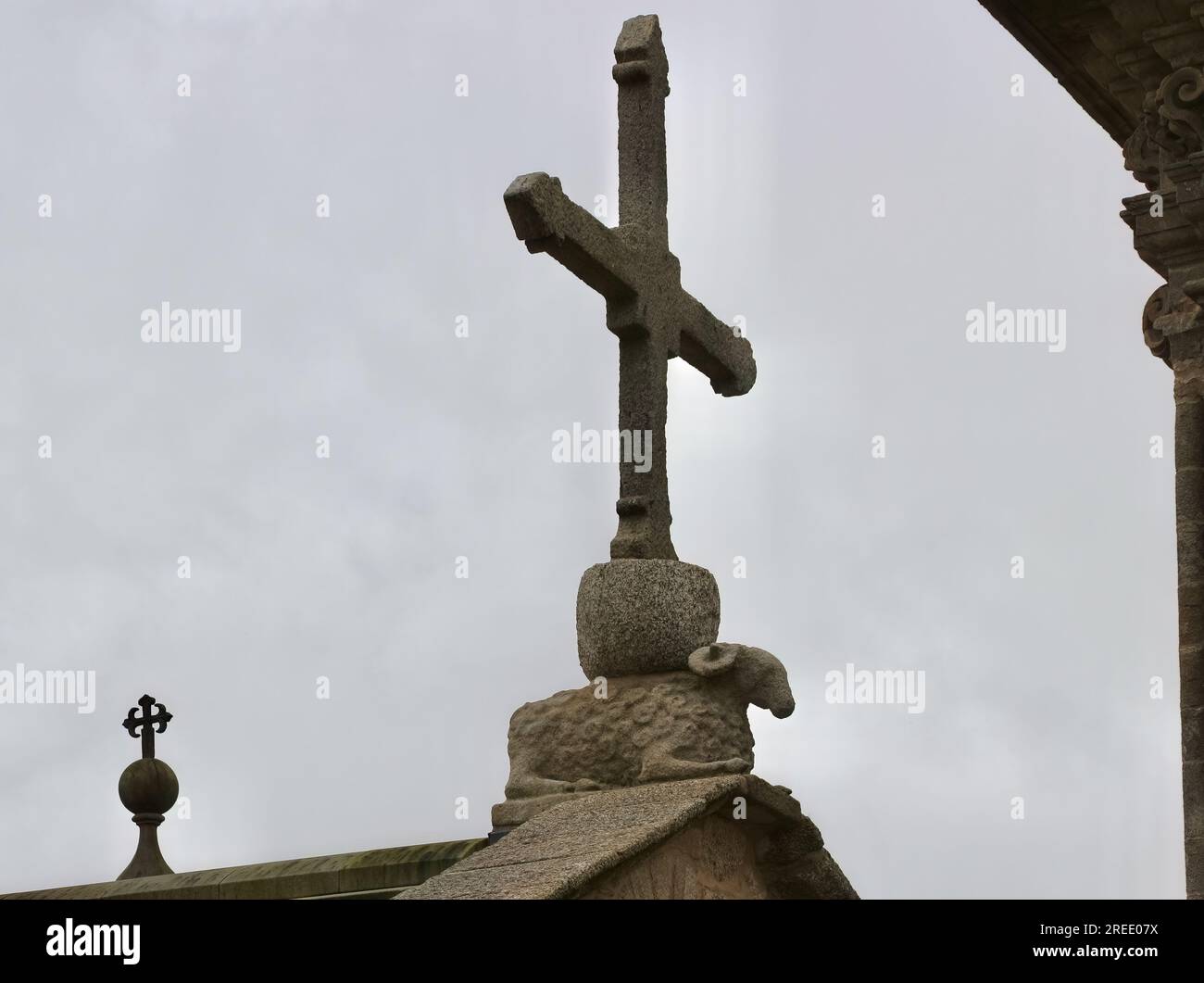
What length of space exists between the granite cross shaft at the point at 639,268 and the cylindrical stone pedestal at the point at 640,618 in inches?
8.0

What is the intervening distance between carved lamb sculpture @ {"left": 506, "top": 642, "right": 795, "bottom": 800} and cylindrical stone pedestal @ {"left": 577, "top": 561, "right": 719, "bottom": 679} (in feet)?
0.22

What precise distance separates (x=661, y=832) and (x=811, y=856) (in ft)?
2.77

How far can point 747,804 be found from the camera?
20.3ft

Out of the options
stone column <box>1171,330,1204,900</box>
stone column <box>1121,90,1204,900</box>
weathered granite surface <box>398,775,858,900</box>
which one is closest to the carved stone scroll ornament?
stone column <box>1121,90,1204,900</box>

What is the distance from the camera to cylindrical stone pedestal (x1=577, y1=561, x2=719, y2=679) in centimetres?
663

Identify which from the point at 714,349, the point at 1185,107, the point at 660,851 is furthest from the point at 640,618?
the point at 1185,107

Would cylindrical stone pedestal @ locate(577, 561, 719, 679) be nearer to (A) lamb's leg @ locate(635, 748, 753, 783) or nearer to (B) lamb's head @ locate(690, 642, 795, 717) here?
(B) lamb's head @ locate(690, 642, 795, 717)

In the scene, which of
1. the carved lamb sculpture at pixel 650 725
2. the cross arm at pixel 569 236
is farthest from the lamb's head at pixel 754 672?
the cross arm at pixel 569 236

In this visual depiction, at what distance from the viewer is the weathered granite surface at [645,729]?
6434mm
